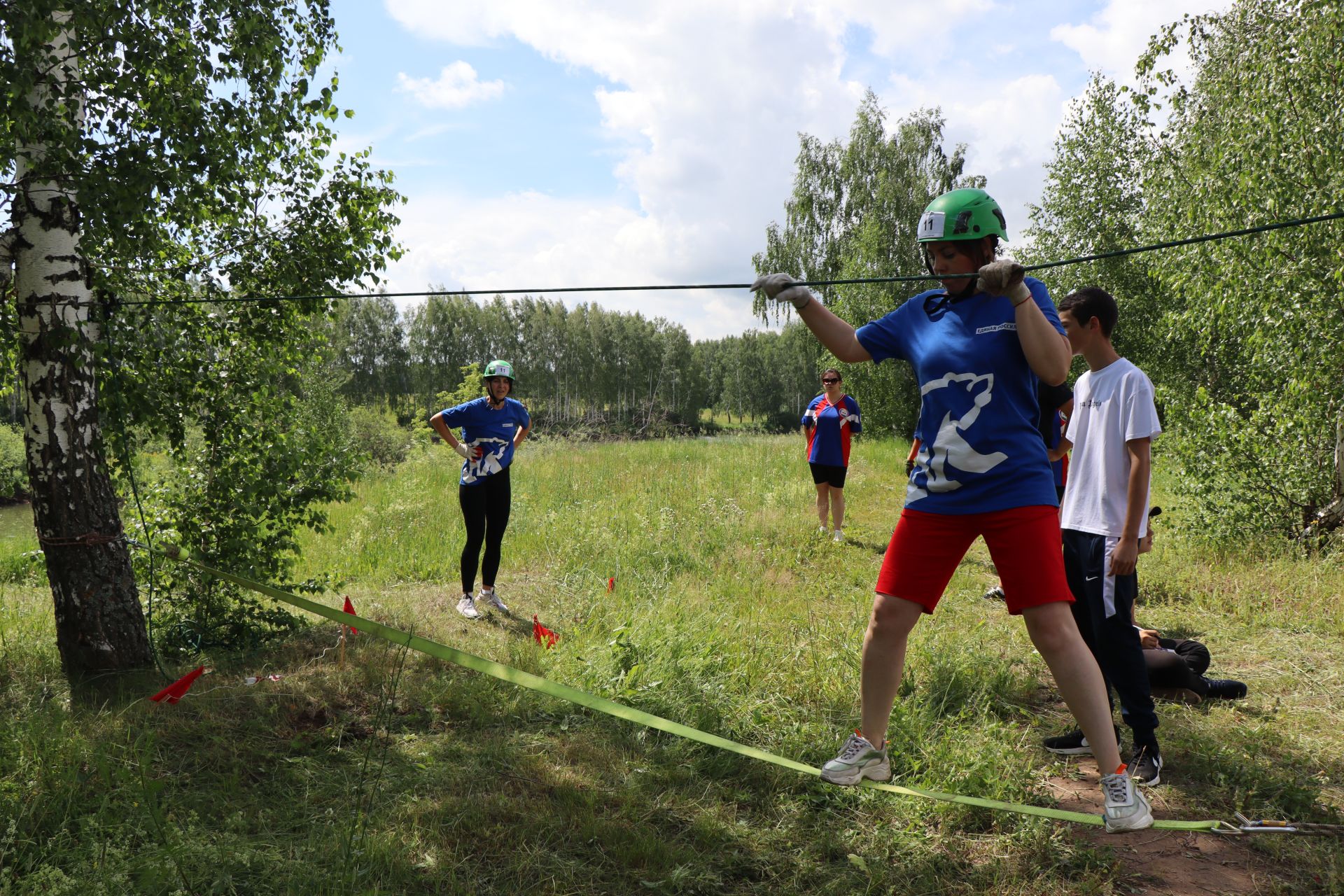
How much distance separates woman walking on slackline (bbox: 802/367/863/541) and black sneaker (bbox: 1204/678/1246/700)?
15.4 feet

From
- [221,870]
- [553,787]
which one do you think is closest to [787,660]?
[553,787]

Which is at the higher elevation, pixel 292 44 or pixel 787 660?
pixel 292 44

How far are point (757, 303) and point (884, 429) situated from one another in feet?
20.7

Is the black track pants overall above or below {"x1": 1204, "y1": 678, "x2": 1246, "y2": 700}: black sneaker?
above

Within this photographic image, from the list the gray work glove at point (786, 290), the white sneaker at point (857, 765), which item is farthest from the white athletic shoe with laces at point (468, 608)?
the gray work glove at point (786, 290)

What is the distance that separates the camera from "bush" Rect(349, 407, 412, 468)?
24781 millimetres

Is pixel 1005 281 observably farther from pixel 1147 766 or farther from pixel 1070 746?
pixel 1070 746

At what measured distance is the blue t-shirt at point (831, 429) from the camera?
28.8 ft

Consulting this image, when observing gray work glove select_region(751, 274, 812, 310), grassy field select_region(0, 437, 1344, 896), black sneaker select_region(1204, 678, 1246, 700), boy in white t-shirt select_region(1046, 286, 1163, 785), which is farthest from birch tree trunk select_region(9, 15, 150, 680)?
black sneaker select_region(1204, 678, 1246, 700)

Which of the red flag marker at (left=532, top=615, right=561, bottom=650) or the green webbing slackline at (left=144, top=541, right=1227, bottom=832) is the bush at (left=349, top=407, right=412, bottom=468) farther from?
the green webbing slackline at (left=144, top=541, right=1227, bottom=832)

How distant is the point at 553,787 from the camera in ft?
10.7

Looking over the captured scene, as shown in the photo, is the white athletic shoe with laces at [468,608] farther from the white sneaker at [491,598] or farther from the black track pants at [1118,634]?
the black track pants at [1118,634]

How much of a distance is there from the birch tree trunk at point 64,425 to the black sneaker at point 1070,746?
15.4 feet

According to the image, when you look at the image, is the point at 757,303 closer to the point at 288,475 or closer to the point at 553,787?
the point at 288,475
